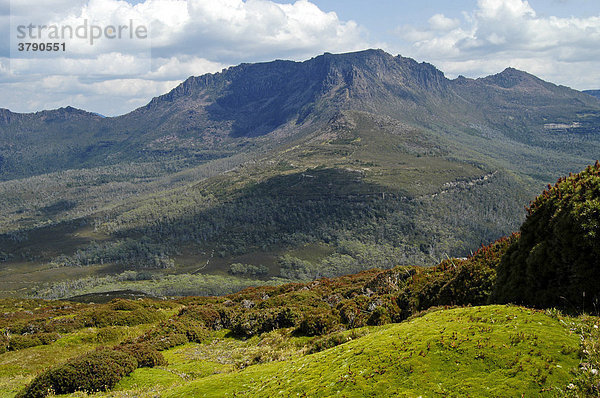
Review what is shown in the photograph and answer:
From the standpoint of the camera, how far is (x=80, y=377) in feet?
70.1

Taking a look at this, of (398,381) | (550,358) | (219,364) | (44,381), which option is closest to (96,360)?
(44,381)

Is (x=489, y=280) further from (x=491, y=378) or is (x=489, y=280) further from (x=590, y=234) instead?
(x=491, y=378)

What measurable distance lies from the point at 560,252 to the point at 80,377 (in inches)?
1047

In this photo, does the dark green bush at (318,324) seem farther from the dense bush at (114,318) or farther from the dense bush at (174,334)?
the dense bush at (114,318)

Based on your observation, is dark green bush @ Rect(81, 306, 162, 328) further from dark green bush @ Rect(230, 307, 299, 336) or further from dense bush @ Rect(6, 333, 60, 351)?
dark green bush @ Rect(230, 307, 299, 336)

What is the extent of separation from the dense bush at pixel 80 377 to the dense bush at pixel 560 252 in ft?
75.6

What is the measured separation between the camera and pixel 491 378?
11.4 metres

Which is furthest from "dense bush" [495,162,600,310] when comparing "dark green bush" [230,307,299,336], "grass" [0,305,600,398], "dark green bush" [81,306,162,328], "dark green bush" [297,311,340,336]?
"dark green bush" [81,306,162,328]

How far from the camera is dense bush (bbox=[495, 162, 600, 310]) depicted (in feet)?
52.0

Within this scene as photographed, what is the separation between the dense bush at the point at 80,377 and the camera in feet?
68.0

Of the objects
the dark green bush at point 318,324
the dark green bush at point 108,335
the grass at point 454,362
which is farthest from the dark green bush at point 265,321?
the grass at point 454,362

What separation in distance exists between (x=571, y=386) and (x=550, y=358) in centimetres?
125

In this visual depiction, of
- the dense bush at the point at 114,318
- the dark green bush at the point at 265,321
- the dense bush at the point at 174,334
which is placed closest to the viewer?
the dense bush at the point at 174,334

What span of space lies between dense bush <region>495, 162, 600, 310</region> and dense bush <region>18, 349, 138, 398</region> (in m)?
23.0
